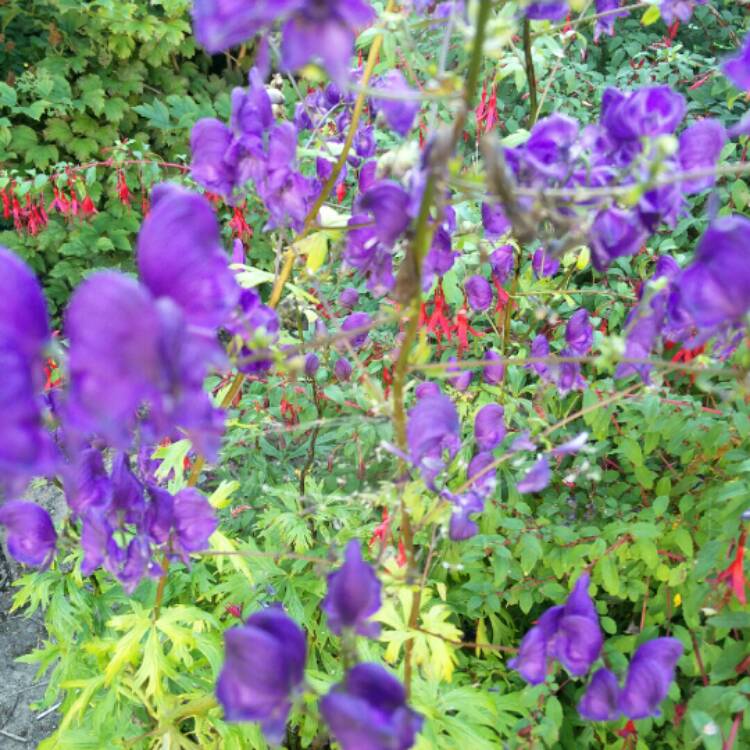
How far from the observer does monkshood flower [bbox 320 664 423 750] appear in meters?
0.56

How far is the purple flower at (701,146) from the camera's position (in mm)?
800

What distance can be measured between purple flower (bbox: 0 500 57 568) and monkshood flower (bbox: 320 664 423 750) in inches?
24.8

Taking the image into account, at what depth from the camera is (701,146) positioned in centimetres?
81

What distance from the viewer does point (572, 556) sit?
1.45 metres

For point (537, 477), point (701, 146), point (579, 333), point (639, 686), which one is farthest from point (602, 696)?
point (579, 333)

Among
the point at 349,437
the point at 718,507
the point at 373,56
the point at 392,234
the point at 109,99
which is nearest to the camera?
the point at 392,234

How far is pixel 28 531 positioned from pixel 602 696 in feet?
2.62

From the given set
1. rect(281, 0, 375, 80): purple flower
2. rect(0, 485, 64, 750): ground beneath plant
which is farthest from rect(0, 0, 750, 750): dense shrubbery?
rect(0, 485, 64, 750): ground beneath plant

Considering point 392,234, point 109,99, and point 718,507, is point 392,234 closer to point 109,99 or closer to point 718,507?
point 718,507

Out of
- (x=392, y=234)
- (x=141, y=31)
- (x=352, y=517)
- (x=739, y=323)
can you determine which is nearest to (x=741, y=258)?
(x=739, y=323)

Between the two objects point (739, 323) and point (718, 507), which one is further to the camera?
point (718, 507)

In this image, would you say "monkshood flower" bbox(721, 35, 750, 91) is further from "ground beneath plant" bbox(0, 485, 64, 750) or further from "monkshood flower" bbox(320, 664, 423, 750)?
"ground beneath plant" bbox(0, 485, 64, 750)

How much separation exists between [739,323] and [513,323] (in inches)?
45.9

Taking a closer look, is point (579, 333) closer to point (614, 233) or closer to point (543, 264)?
point (543, 264)
